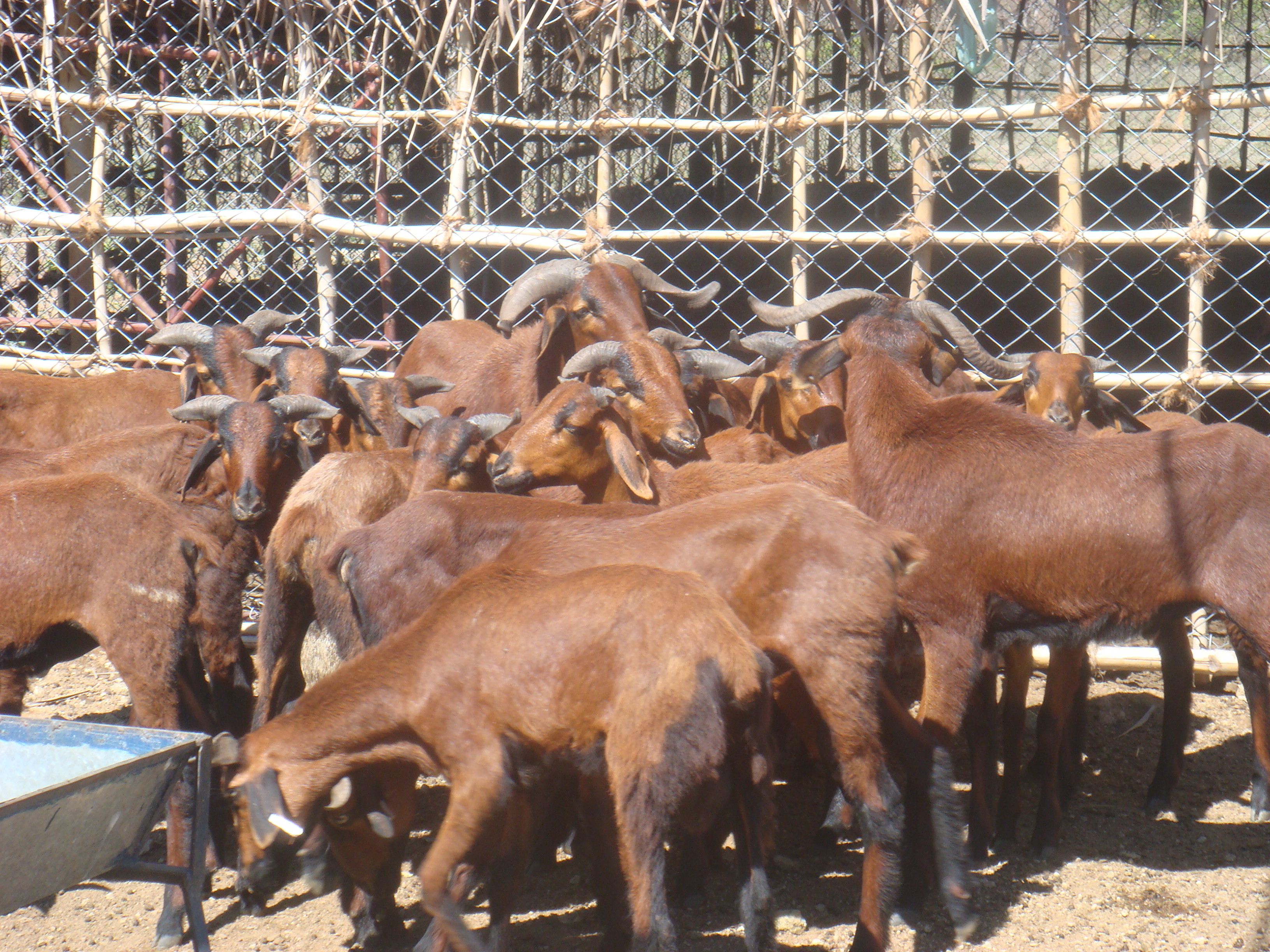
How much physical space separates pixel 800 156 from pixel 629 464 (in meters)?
2.66

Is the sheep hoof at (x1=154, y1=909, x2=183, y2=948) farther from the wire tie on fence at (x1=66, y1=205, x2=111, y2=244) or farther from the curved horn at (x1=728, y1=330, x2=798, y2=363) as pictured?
the wire tie on fence at (x1=66, y1=205, x2=111, y2=244)

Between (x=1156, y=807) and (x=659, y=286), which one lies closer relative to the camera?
(x=1156, y=807)

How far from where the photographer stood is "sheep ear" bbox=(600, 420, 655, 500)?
5.20 metres

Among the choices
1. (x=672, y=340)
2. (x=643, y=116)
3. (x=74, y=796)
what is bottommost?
(x=74, y=796)

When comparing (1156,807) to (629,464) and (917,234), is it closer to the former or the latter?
(629,464)

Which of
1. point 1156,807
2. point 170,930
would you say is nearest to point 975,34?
point 1156,807

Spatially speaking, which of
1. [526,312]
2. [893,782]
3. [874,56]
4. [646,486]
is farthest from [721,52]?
[893,782]

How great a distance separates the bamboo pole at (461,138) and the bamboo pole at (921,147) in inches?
99.0

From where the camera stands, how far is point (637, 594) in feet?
12.1

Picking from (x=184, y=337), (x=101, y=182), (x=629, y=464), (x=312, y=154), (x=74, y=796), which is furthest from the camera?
(x=101, y=182)

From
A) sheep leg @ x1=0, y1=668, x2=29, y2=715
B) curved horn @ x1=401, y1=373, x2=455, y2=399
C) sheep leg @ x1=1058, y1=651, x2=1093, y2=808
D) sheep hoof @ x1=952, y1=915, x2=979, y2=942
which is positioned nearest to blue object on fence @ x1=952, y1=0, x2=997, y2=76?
sheep leg @ x1=1058, y1=651, x2=1093, y2=808

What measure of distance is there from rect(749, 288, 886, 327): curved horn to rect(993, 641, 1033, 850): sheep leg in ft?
5.66

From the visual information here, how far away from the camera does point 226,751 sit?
373 centimetres

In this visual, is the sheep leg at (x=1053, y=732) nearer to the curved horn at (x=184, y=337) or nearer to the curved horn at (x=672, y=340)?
the curved horn at (x=672, y=340)
